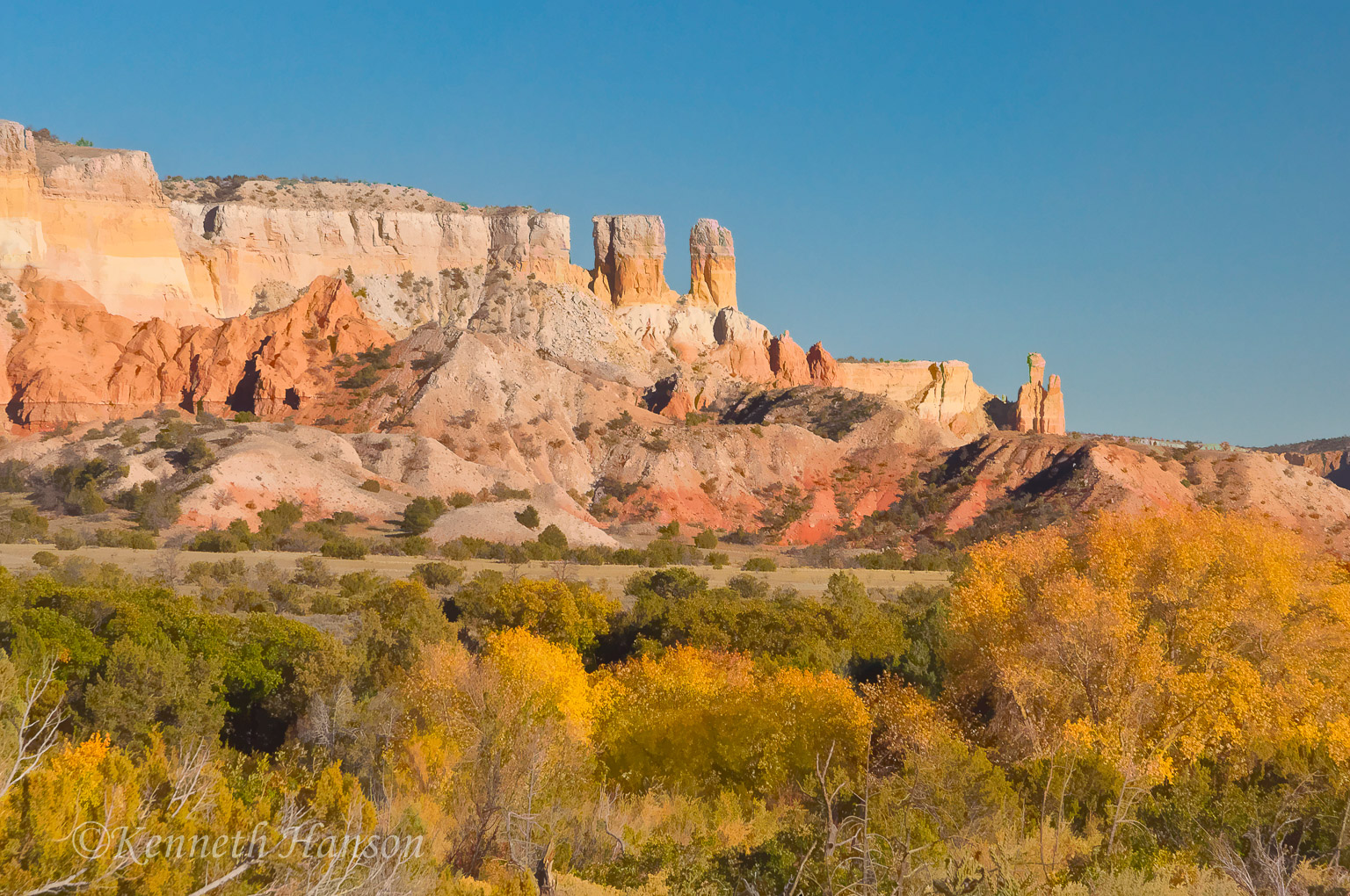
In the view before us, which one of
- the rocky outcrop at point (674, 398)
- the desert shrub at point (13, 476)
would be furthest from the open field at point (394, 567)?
the rocky outcrop at point (674, 398)

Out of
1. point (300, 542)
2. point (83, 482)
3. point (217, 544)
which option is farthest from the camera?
point (83, 482)

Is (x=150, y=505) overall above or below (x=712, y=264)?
below

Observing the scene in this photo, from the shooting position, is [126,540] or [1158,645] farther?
[126,540]

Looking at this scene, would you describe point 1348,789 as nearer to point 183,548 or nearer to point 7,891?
point 7,891

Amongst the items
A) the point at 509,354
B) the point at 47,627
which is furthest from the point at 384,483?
the point at 47,627

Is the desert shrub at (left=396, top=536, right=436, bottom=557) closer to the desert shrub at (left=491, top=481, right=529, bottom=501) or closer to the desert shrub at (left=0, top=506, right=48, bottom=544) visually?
the desert shrub at (left=491, top=481, right=529, bottom=501)

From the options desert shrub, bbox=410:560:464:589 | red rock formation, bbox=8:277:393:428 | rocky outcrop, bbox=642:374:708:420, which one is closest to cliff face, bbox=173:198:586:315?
red rock formation, bbox=8:277:393:428

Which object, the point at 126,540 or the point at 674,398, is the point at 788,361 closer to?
the point at 674,398

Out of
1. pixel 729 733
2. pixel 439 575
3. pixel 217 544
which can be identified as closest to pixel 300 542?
pixel 217 544
